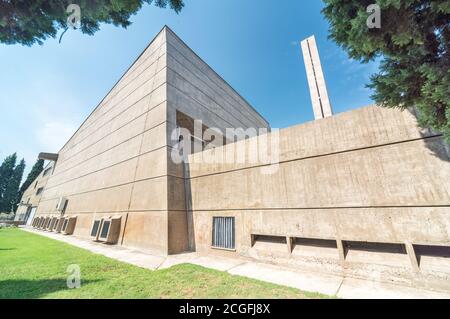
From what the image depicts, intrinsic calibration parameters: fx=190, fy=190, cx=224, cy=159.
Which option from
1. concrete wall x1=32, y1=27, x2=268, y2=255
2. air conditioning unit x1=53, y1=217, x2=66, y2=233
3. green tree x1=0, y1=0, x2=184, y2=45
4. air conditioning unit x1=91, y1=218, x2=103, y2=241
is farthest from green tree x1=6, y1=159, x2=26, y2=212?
green tree x1=0, y1=0, x2=184, y2=45

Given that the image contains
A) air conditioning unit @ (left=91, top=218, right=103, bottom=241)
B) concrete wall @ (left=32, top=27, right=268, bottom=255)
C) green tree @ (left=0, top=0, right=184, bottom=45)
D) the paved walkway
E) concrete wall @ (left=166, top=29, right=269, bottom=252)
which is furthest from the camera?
air conditioning unit @ (left=91, top=218, right=103, bottom=241)

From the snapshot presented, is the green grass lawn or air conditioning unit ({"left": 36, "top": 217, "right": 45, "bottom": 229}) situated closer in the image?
the green grass lawn

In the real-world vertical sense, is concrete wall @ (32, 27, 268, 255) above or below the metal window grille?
above

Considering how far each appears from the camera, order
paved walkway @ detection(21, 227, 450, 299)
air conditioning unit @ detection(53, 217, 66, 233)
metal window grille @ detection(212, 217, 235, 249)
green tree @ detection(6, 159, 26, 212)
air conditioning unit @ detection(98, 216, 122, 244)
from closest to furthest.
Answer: paved walkway @ detection(21, 227, 450, 299) → metal window grille @ detection(212, 217, 235, 249) → air conditioning unit @ detection(98, 216, 122, 244) → air conditioning unit @ detection(53, 217, 66, 233) → green tree @ detection(6, 159, 26, 212)

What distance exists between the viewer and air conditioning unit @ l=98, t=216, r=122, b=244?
33.6 feet

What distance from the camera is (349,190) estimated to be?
5359 mm

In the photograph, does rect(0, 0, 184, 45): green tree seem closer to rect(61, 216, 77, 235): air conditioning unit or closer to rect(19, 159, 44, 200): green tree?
rect(61, 216, 77, 235): air conditioning unit

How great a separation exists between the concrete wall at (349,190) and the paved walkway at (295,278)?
0.34 metres

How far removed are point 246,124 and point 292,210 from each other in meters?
15.5

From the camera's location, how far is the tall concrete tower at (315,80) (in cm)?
1529

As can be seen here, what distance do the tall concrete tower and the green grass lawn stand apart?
14036 millimetres

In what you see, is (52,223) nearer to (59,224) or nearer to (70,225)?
(59,224)
